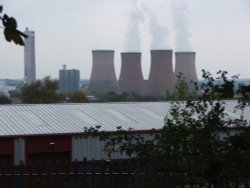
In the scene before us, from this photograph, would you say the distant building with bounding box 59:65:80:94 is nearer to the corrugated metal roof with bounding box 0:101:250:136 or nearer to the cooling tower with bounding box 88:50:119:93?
the cooling tower with bounding box 88:50:119:93

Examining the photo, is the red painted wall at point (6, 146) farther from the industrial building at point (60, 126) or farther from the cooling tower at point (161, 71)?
the cooling tower at point (161, 71)

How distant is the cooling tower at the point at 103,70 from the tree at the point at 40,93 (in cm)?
980

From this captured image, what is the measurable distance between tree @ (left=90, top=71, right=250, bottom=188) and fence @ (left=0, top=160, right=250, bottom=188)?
350cm

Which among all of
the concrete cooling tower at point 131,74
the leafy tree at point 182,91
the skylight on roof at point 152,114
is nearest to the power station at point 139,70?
the concrete cooling tower at point 131,74

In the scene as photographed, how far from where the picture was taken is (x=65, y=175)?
284 inches

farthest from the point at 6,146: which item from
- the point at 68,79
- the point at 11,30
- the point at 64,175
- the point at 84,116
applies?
the point at 68,79

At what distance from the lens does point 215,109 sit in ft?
9.57

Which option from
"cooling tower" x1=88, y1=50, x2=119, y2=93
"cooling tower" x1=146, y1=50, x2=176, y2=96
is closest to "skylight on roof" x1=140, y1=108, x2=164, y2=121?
"cooling tower" x1=146, y1=50, x2=176, y2=96

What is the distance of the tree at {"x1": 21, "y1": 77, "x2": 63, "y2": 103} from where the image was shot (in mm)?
52156

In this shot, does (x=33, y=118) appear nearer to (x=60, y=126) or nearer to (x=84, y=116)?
(x=60, y=126)

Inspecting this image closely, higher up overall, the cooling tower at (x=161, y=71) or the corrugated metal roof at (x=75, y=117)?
the cooling tower at (x=161, y=71)

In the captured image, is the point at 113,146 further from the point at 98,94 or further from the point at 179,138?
the point at 98,94

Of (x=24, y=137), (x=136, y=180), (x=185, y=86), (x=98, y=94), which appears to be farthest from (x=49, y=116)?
(x=98, y=94)

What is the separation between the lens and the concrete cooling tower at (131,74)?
6138 cm
